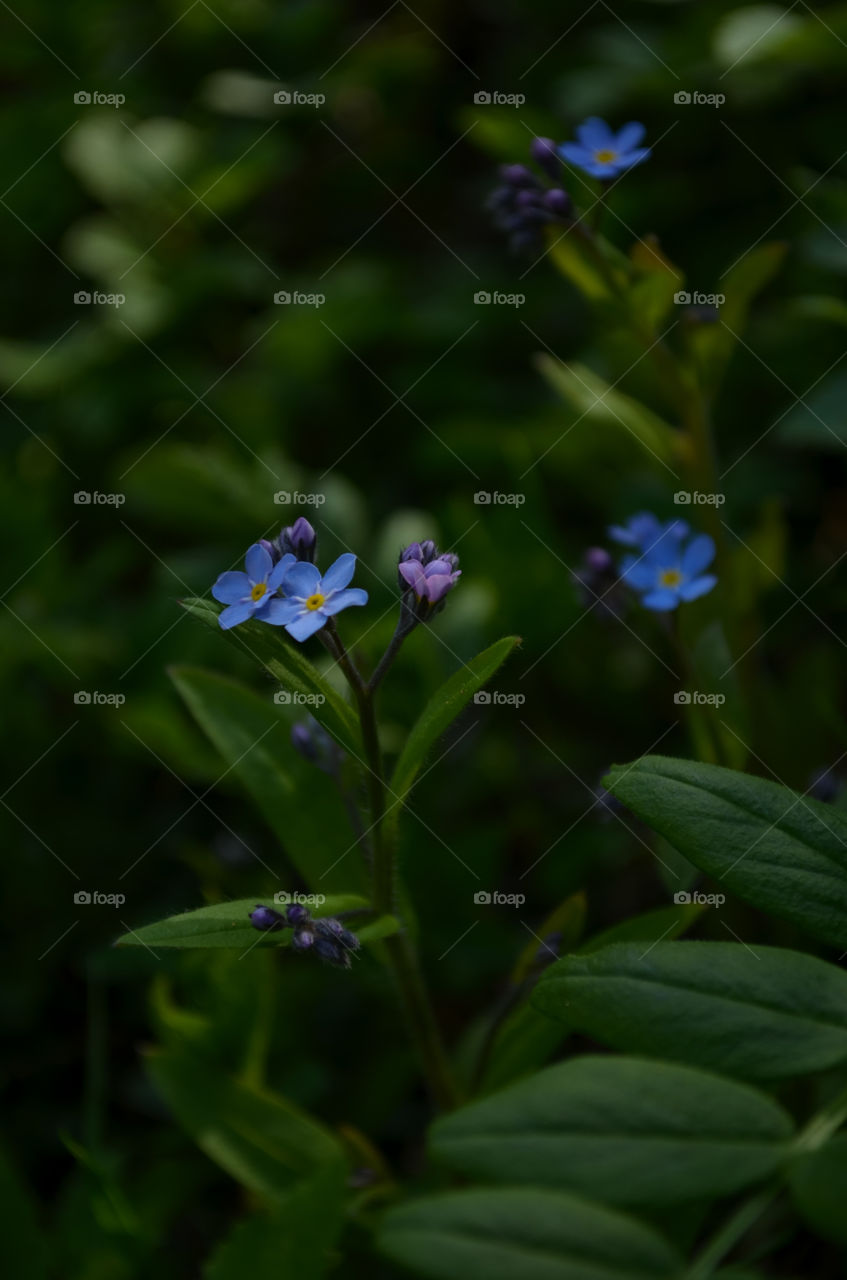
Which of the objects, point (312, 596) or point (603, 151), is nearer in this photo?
point (312, 596)

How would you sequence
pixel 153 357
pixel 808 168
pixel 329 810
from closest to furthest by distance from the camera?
pixel 329 810, pixel 808 168, pixel 153 357

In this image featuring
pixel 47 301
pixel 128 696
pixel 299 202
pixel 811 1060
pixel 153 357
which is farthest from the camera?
pixel 299 202

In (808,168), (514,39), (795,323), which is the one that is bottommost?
(795,323)

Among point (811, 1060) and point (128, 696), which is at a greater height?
point (128, 696)

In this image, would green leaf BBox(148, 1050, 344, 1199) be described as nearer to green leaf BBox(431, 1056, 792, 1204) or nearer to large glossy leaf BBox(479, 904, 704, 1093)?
large glossy leaf BBox(479, 904, 704, 1093)

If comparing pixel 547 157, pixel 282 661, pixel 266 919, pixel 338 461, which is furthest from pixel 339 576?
pixel 338 461

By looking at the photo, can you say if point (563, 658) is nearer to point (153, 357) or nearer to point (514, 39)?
point (153, 357)

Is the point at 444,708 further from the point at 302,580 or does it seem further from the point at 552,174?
the point at 552,174

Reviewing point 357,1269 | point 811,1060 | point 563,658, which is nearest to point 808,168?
point 563,658
